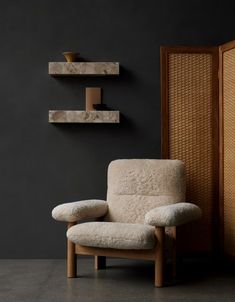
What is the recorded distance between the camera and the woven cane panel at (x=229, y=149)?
4.56 metres

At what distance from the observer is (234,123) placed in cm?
454

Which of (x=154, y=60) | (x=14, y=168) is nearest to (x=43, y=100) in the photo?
(x=14, y=168)

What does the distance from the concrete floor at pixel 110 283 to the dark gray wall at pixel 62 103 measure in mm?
518

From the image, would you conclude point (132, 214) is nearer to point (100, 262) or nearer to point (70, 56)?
point (100, 262)

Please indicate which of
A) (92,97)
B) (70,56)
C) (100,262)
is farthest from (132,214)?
(70,56)

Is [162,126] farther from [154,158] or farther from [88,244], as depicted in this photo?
[88,244]

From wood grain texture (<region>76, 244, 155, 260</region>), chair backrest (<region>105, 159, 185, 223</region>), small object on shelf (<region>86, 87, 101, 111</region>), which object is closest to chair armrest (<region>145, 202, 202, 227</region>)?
wood grain texture (<region>76, 244, 155, 260</region>)

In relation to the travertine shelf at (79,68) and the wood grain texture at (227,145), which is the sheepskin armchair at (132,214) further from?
the travertine shelf at (79,68)

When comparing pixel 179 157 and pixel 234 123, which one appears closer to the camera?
pixel 234 123

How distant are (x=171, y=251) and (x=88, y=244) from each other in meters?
0.67

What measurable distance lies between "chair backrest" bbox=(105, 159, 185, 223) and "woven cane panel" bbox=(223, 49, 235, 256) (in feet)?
1.26

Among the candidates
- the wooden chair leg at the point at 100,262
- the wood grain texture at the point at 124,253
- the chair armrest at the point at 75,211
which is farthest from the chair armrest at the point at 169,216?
the wooden chair leg at the point at 100,262

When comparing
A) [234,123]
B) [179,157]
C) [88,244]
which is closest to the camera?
[88,244]

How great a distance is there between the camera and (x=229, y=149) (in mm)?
4617
